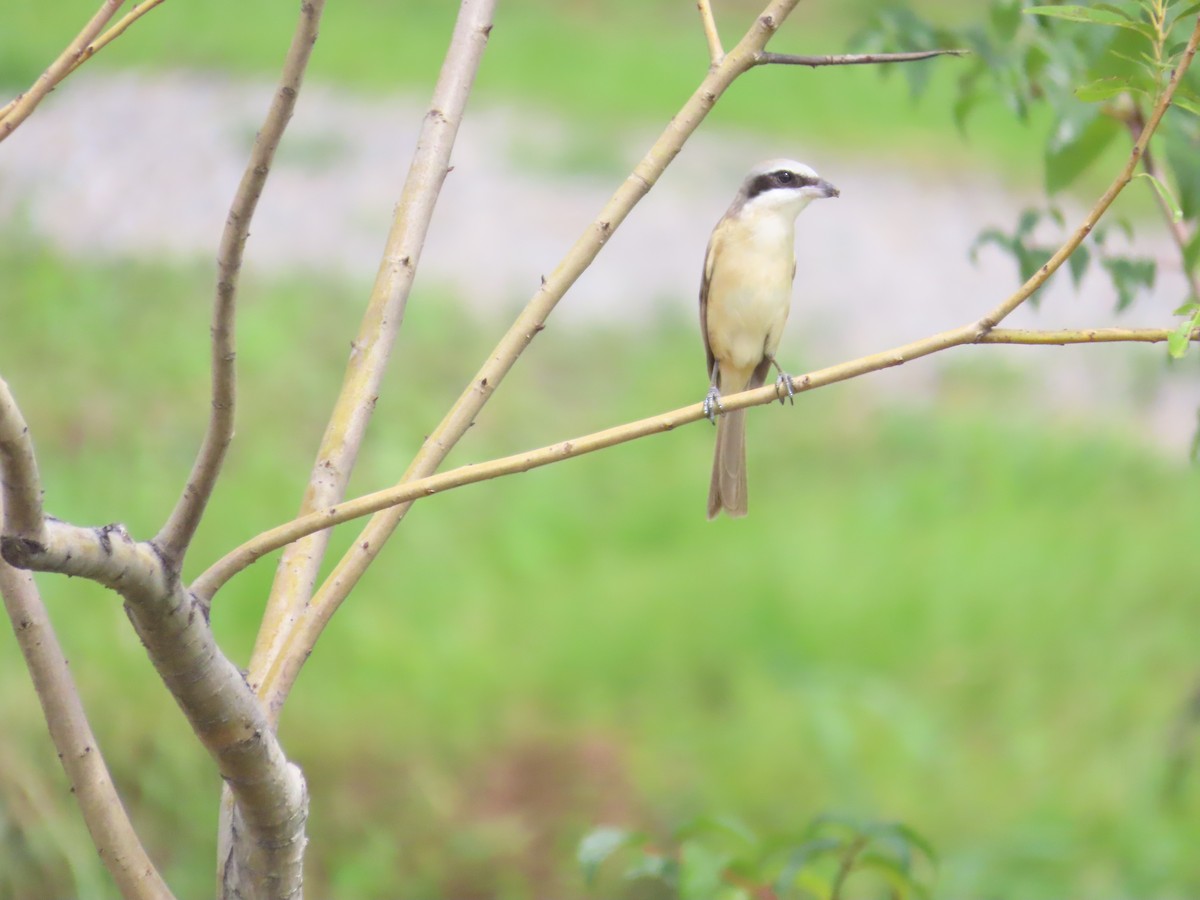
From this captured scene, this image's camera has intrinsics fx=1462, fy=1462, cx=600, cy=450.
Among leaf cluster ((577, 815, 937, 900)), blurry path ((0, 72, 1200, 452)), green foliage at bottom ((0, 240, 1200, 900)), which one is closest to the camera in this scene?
leaf cluster ((577, 815, 937, 900))

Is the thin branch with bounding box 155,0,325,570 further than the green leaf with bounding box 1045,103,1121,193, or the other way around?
the green leaf with bounding box 1045,103,1121,193

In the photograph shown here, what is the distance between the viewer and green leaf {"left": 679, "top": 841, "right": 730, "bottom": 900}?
159 cm

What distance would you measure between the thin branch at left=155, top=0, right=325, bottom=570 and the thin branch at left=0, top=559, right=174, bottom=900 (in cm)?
25

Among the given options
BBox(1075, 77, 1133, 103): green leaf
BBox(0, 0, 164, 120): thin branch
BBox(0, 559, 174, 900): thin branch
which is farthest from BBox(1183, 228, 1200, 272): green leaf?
BBox(0, 559, 174, 900): thin branch

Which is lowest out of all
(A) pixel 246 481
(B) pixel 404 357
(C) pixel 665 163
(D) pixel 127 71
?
(C) pixel 665 163

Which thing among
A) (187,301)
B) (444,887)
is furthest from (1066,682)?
(187,301)

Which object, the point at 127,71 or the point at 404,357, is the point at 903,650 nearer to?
the point at 404,357

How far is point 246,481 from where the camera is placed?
5070mm

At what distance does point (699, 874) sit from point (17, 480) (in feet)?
2.96

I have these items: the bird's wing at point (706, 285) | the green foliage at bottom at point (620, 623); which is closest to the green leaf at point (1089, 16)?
the bird's wing at point (706, 285)

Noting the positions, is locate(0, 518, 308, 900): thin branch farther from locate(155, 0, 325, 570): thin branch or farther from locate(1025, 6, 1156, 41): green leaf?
locate(1025, 6, 1156, 41): green leaf

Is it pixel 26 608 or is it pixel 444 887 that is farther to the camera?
pixel 444 887

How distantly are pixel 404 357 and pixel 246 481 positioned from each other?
1.18m

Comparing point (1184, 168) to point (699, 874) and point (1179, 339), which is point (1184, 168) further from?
point (699, 874)
